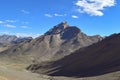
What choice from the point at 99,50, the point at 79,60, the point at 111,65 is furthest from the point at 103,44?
the point at 111,65

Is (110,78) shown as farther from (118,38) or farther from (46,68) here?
(46,68)

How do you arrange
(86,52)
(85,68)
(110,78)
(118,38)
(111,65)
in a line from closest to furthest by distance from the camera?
(110,78) → (111,65) → (85,68) → (118,38) → (86,52)

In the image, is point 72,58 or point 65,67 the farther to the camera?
point 72,58

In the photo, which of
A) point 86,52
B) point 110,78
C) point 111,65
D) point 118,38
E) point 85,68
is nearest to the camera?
point 110,78

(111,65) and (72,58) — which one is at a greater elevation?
(72,58)

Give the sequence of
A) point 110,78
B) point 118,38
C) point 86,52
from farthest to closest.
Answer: point 86,52 → point 118,38 → point 110,78

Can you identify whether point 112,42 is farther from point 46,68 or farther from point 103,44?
point 46,68

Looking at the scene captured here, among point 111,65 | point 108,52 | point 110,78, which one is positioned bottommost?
point 110,78

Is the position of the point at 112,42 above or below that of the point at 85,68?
above

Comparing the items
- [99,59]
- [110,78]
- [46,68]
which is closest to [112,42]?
[99,59]
